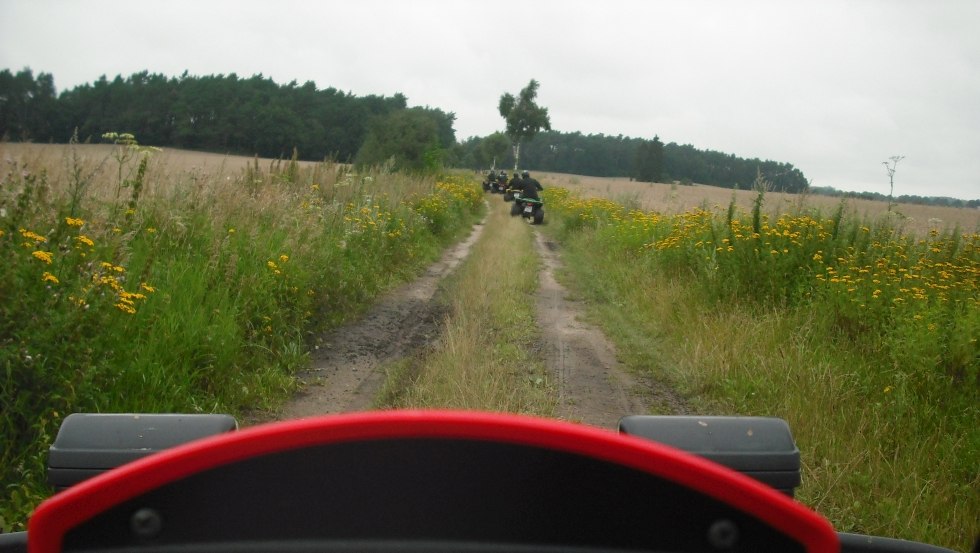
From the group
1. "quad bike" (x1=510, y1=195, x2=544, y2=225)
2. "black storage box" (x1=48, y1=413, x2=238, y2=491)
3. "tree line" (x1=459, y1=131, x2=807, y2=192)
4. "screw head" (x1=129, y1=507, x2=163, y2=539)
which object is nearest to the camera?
"screw head" (x1=129, y1=507, x2=163, y2=539)

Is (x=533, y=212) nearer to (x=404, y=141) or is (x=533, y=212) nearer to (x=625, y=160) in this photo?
(x=404, y=141)

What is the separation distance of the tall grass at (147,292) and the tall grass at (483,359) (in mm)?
1110

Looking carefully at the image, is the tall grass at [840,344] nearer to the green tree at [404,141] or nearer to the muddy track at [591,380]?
the muddy track at [591,380]

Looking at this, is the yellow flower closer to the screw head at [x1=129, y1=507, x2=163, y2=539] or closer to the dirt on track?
A: the dirt on track

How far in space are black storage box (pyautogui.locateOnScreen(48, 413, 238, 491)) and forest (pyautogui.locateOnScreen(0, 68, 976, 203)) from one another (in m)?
5.58

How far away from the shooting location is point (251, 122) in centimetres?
1535

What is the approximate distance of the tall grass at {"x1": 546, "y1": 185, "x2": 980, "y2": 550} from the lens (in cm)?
455

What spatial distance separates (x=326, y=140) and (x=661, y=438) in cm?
2041

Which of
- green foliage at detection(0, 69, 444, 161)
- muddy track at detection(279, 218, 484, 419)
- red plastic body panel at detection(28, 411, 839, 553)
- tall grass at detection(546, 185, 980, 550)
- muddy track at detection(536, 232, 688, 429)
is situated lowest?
muddy track at detection(279, 218, 484, 419)

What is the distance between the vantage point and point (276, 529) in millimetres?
1090

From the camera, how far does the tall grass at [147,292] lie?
414 cm

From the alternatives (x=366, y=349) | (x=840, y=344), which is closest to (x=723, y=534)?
(x=840, y=344)

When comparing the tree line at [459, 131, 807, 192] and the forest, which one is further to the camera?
the tree line at [459, 131, 807, 192]

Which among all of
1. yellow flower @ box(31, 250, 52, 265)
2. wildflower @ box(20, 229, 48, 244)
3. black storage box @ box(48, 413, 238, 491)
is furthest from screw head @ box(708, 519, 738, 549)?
wildflower @ box(20, 229, 48, 244)
